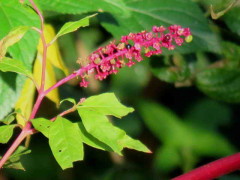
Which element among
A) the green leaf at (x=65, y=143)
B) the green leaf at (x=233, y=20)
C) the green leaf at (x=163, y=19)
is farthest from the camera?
the green leaf at (x=233, y=20)

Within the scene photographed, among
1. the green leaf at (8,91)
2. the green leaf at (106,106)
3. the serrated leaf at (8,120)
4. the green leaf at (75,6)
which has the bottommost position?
the green leaf at (8,91)

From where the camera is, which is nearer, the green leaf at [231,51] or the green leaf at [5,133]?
the green leaf at [5,133]

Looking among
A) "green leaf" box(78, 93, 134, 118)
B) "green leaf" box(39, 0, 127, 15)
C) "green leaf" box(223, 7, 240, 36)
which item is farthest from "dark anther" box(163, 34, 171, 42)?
"green leaf" box(223, 7, 240, 36)

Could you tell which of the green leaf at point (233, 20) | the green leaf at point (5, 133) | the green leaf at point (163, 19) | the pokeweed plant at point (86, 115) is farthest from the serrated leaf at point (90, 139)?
the green leaf at point (233, 20)

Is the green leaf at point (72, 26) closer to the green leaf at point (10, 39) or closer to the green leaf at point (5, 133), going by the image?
the green leaf at point (10, 39)

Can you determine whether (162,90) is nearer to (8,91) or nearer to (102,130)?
(8,91)

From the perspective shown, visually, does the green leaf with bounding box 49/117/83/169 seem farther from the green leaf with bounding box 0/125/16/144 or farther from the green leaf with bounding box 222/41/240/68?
the green leaf with bounding box 222/41/240/68
